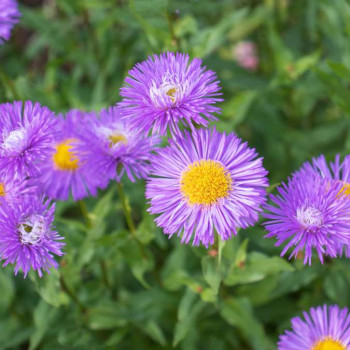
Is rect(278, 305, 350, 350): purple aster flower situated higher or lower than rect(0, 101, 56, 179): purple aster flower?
lower

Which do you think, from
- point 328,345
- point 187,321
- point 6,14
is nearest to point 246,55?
point 6,14

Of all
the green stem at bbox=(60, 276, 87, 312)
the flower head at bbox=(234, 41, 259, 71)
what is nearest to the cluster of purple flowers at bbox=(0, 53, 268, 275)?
the green stem at bbox=(60, 276, 87, 312)

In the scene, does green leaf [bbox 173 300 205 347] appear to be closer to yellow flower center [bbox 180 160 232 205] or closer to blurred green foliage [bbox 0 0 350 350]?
blurred green foliage [bbox 0 0 350 350]

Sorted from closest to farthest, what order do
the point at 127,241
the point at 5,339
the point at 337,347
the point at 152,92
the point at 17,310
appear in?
1. the point at 152,92
2. the point at 337,347
3. the point at 127,241
4. the point at 5,339
5. the point at 17,310

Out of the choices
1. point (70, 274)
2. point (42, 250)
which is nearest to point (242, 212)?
point (42, 250)

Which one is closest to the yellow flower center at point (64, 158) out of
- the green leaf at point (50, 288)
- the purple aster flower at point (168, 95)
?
the green leaf at point (50, 288)

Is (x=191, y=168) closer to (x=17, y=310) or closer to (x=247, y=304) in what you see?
(x=247, y=304)

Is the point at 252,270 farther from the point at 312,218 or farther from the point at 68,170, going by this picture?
the point at 68,170
